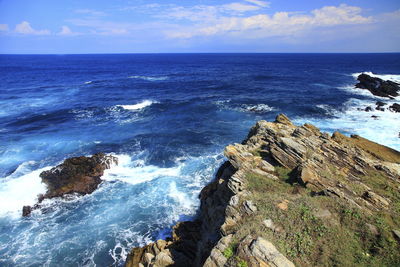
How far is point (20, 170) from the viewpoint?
34.1 metres

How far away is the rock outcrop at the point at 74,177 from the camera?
1174 inches

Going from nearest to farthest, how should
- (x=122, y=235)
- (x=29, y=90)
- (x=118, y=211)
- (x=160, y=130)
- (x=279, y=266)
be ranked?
(x=279, y=266) < (x=122, y=235) < (x=118, y=211) < (x=160, y=130) < (x=29, y=90)

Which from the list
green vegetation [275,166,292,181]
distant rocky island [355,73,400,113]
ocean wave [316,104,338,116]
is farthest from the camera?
distant rocky island [355,73,400,113]

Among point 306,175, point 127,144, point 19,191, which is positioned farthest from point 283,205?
point 127,144

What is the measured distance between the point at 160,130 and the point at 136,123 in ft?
24.3

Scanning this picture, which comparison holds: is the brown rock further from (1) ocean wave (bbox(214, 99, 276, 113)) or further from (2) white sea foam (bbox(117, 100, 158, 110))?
(2) white sea foam (bbox(117, 100, 158, 110))

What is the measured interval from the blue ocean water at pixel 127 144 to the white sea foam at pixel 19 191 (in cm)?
14

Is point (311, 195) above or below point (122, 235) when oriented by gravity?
above

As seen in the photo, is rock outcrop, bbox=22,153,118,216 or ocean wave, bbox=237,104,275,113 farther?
ocean wave, bbox=237,104,275,113

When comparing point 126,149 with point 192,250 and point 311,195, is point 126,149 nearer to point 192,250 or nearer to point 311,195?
point 192,250

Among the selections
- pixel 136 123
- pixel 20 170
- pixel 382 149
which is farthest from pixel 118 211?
pixel 382 149

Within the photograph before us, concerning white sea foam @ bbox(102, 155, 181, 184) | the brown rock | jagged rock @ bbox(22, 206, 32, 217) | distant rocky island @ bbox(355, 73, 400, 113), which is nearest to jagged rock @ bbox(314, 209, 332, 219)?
the brown rock

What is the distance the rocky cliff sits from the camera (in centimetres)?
1336

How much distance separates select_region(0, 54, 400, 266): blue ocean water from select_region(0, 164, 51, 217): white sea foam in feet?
0.45
